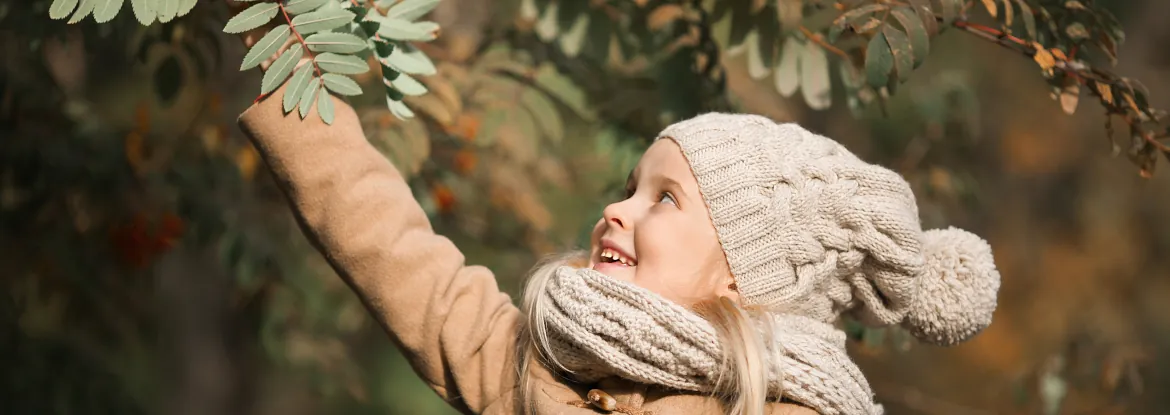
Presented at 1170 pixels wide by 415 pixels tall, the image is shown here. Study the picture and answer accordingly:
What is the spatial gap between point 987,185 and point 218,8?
6.25 metres

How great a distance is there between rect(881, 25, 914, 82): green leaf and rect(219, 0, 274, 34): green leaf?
35.9 inches

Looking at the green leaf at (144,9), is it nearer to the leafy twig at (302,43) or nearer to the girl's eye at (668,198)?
the leafy twig at (302,43)

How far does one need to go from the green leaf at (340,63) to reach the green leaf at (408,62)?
0.10 metres

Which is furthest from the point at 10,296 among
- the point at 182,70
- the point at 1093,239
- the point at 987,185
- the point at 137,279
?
the point at 1093,239

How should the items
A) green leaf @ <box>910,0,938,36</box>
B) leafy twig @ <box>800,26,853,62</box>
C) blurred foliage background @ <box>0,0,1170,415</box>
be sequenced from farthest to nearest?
1. blurred foliage background @ <box>0,0,1170,415</box>
2. leafy twig @ <box>800,26,853,62</box>
3. green leaf @ <box>910,0,938,36</box>

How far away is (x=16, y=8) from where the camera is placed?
2.23 meters

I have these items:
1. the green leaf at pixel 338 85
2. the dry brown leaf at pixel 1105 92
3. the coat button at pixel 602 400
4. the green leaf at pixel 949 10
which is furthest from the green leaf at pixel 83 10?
the dry brown leaf at pixel 1105 92

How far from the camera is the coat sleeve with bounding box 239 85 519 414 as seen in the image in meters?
1.63

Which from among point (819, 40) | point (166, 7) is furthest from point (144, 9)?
point (819, 40)

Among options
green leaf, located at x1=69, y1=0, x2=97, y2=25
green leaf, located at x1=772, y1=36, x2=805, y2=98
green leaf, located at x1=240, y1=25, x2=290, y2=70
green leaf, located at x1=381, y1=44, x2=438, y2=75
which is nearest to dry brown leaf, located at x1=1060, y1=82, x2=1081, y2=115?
green leaf, located at x1=772, y1=36, x2=805, y2=98

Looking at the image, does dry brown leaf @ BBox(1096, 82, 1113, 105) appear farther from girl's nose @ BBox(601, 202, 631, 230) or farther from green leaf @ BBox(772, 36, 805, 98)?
girl's nose @ BBox(601, 202, 631, 230)

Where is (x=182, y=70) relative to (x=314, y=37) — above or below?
below

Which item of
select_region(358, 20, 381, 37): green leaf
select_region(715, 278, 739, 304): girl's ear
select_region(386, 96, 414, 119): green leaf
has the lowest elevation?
select_region(715, 278, 739, 304): girl's ear

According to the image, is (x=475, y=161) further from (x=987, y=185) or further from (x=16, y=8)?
(x=987, y=185)
